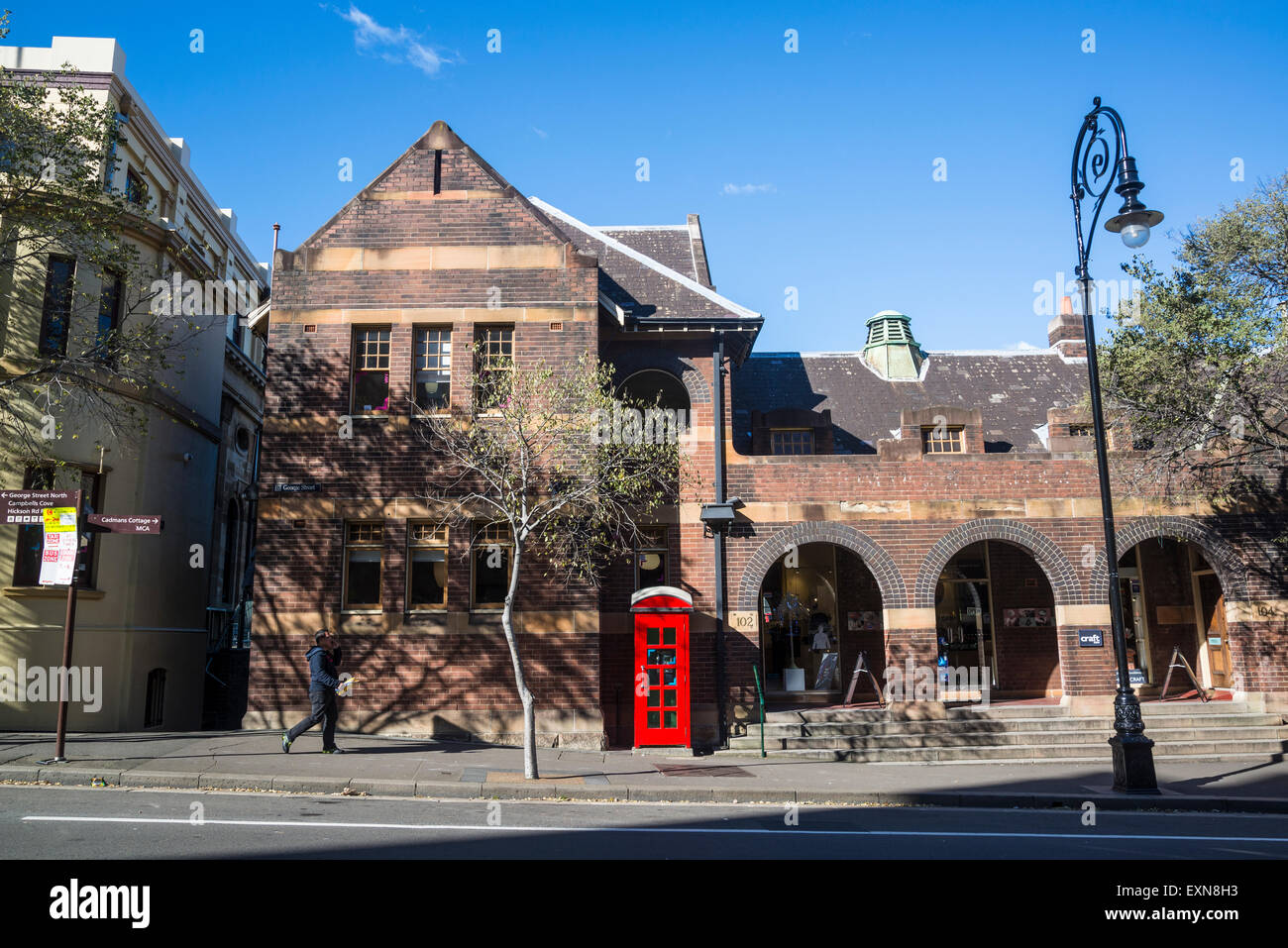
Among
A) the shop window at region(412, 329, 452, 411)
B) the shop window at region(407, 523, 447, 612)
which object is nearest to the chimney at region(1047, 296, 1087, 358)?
the shop window at region(412, 329, 452, 411)

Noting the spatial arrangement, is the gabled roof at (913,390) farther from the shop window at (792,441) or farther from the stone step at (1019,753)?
the stone step at (1019,753)

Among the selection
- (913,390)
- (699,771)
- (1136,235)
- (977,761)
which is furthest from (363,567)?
(913,390)

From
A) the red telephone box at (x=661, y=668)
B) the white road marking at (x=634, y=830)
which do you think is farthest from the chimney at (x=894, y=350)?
the white road marking at (x=634, y=830)

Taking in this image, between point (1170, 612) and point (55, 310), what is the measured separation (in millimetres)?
23497

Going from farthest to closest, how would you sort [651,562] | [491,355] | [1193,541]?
[1193,541]
[651,562]
[491,355]

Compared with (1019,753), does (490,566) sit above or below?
above

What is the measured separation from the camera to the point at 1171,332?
53.7ft

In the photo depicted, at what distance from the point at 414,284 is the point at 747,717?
33.5 ft

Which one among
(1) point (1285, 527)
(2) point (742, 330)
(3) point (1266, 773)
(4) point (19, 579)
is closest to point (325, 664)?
(4) point (19, 579)

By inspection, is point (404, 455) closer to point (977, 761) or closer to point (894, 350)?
point (977, 761)

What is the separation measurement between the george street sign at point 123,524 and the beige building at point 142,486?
1.03 metres

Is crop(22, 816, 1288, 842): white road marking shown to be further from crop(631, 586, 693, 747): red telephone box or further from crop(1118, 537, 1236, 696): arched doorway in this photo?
crop(1118, 537, 1236, 696): arched doorway

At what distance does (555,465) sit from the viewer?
16375mm

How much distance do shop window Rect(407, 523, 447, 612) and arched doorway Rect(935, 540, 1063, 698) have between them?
10439 millimetres
